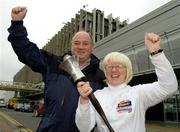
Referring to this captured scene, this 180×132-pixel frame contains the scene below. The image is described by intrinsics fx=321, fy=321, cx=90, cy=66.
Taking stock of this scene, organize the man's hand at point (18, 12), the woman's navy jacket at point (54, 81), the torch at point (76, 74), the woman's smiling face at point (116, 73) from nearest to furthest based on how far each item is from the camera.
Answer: the torch at point (76, 74) < the woman's smiling face at point (116, 73) < the woman's navy jacket at point (54, 81) < the man's hand at point (18, 12)

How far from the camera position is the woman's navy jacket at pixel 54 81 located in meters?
2.95

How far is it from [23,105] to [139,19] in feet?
78.1

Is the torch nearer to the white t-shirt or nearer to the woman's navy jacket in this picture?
the white t-shirt

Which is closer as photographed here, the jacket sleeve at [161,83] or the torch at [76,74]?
the torch at [76,74]

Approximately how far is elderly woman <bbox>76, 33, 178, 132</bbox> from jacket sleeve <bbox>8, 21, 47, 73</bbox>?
93 cm

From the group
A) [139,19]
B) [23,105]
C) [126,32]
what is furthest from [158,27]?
[23,105]

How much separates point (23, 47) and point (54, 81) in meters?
0.52

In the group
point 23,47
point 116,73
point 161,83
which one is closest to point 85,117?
point 116,73

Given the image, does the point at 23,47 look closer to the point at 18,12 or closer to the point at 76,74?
the point at 18,12

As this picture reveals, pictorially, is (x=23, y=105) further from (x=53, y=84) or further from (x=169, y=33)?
(x=53, y=84)

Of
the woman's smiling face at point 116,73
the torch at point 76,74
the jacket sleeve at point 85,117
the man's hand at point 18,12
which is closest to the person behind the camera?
the torch at point 76,74

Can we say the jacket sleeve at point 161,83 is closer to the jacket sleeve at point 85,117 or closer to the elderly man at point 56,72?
the jacket sleeve at point 85,117

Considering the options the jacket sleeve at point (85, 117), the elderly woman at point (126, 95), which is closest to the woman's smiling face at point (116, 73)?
the elderly woman at point (126, 95)

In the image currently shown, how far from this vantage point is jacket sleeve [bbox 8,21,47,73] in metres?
3.30
